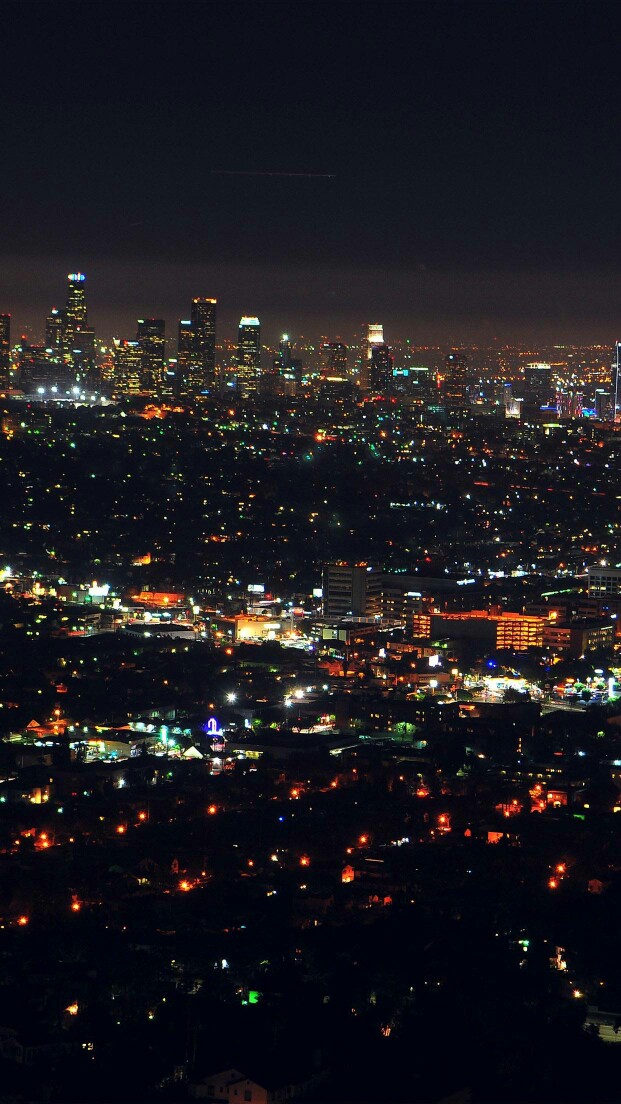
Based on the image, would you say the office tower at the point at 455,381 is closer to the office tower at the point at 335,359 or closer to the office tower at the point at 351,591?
the office tower at the point at 335,359

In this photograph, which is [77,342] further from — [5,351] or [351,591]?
[351,591]

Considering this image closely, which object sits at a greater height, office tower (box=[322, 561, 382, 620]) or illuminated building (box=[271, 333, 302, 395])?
illuminated building (box=[271, 333, 302, 395])

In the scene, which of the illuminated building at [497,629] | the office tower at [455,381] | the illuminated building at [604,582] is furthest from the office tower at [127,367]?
A: the illuminated building at [497,629]

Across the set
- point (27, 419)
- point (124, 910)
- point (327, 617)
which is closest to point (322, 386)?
point (27, 419)

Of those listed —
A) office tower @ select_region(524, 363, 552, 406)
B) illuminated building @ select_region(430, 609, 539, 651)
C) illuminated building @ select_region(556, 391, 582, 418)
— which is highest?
office tower @ select_region(524, 363, 552, 406)

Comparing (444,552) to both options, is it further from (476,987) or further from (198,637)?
(476,987)

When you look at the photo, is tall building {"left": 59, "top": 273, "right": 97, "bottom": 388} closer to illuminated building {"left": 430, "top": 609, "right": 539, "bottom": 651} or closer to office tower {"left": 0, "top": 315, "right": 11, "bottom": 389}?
office tower {"left": 0, "top": 315, "right": 11, "bottom": 389}

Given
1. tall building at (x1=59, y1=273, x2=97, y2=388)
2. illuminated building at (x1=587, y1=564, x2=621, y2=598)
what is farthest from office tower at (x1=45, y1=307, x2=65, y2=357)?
illuminated building at (x1=587, y1=564, x2=621, y2=598)
